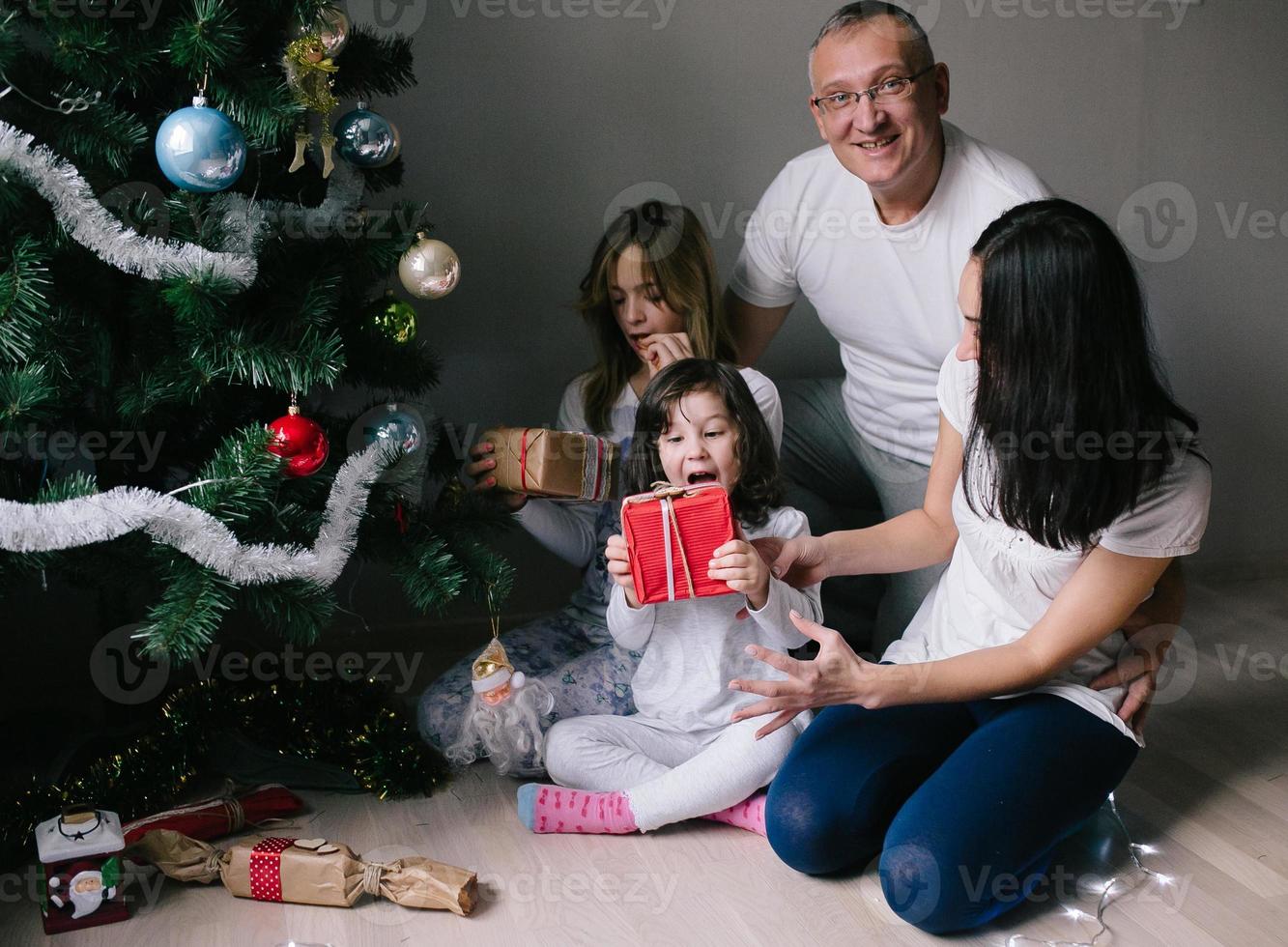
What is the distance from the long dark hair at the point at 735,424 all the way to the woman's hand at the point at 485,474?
8.8 inches

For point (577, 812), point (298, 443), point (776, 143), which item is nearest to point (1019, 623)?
point (577, 812)

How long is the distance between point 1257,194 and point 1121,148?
1.21 ft

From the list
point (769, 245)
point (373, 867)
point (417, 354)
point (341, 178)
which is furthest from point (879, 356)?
point (373, 867)

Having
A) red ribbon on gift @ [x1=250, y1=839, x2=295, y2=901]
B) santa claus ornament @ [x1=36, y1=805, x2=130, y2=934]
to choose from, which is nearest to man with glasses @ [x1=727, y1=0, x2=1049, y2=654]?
red ribbon on gift @ [x1=250, y1=839, x2=295, y2=901]

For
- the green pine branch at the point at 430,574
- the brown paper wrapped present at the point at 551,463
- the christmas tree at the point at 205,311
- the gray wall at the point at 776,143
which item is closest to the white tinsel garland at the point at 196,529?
the christmas tree at the point at 205,311

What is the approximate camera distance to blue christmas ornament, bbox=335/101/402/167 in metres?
1.71

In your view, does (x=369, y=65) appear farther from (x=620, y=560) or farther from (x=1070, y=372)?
(x=1070, y=372)

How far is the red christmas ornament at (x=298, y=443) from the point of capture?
1589 millimetres

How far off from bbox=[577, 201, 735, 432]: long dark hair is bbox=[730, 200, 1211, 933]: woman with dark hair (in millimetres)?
602

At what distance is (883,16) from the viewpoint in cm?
199

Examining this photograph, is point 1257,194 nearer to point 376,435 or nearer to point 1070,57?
point 1070,57

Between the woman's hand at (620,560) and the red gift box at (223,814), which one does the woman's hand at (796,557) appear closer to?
the woman's hand at (620,560)

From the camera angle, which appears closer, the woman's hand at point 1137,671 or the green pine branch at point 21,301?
the green pine branch at point 21,301

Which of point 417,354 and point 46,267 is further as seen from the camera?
point 417,354
